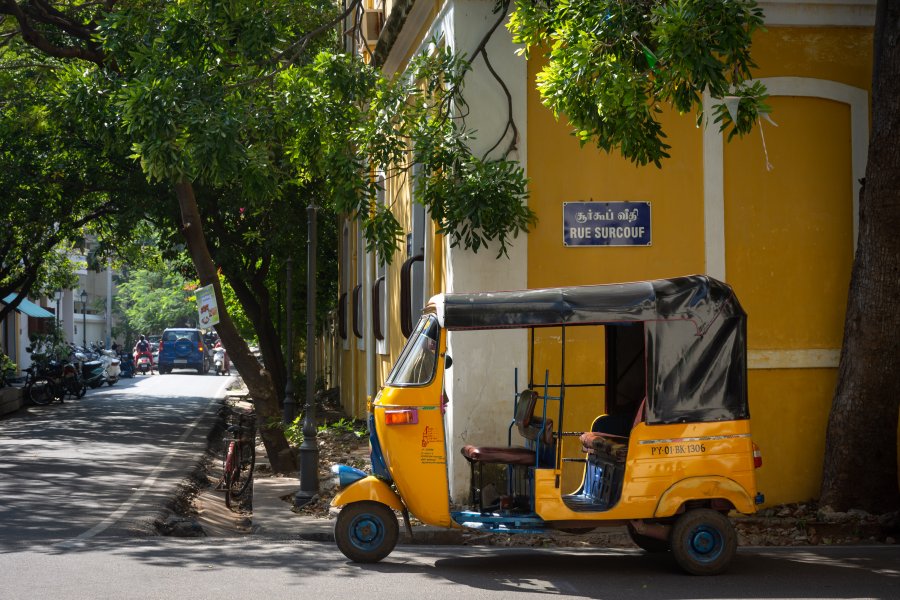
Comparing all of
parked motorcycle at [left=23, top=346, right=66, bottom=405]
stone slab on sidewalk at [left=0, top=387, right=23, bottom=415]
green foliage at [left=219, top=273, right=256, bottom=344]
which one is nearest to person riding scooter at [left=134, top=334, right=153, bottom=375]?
green foliage at [left=219, top=273, right=256, bottom=344]

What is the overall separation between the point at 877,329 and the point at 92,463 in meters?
11.0

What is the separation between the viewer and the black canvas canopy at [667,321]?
814 cm

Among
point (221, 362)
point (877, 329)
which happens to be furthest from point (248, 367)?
point (221, 362)

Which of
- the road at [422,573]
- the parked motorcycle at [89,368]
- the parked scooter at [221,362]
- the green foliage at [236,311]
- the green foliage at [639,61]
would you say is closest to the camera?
the road at [422,573]

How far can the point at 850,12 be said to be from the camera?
1161 cm

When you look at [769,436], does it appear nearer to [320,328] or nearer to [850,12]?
[850,12]

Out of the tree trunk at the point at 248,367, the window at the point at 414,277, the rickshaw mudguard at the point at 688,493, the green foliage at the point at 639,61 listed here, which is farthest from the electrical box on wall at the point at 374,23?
the rickshaw mudguard at the point at 688,493

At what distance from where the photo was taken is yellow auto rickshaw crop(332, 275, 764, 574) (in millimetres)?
8141

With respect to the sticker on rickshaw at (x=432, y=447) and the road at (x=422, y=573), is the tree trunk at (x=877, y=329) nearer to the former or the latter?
the road at (x=422, y=573)

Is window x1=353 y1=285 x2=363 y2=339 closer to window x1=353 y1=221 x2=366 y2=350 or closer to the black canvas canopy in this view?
window x1=353 y1=221 x2=366 y2=350

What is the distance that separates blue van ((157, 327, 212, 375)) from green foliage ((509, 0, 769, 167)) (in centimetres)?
4749

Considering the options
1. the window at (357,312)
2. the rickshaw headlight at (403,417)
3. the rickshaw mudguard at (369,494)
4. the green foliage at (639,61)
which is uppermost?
the green foliage at (639,61)

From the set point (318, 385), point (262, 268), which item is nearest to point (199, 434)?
point (262, 268)

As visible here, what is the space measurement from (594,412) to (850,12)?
16.3 feet
